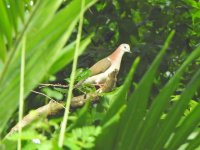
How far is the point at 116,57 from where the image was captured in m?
5.23

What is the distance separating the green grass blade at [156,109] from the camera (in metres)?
1.20

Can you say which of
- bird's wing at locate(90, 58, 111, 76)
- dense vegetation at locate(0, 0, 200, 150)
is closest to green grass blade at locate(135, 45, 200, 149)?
dense vegetation at locate(0, 0, 200, 150)

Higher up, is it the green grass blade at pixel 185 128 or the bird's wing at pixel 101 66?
the green grass blade at pixel 185 128

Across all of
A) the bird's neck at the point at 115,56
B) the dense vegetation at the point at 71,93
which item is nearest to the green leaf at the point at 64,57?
the dense vegetation at the point at 71,93

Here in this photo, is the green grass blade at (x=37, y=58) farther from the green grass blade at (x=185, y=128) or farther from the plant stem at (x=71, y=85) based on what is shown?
the green grass blade at (x=185, y=128)

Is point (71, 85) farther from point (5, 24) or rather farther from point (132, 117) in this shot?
point (5, 24)

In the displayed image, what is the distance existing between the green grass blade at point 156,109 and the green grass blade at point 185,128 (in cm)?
6

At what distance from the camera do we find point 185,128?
1257 mm

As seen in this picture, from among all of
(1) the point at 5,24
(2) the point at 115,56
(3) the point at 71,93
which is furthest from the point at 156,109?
(2) the point at 115,56

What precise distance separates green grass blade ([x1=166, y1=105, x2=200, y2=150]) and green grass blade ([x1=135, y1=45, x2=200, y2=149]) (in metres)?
0.06

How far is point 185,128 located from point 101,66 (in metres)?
3.87

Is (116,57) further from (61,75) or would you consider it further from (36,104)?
(36,104)

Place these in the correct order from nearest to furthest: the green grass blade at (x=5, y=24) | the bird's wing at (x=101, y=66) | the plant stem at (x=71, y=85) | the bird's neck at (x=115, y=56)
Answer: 1. the plant stem at (x=71, y=85)
2. the green grass blade at (x=5, y=24)
3. the bird's wing at (x=101, y=66)
4. the bird's neck at (x=115, y=56)

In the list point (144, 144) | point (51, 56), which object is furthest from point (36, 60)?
point (144, 144)
